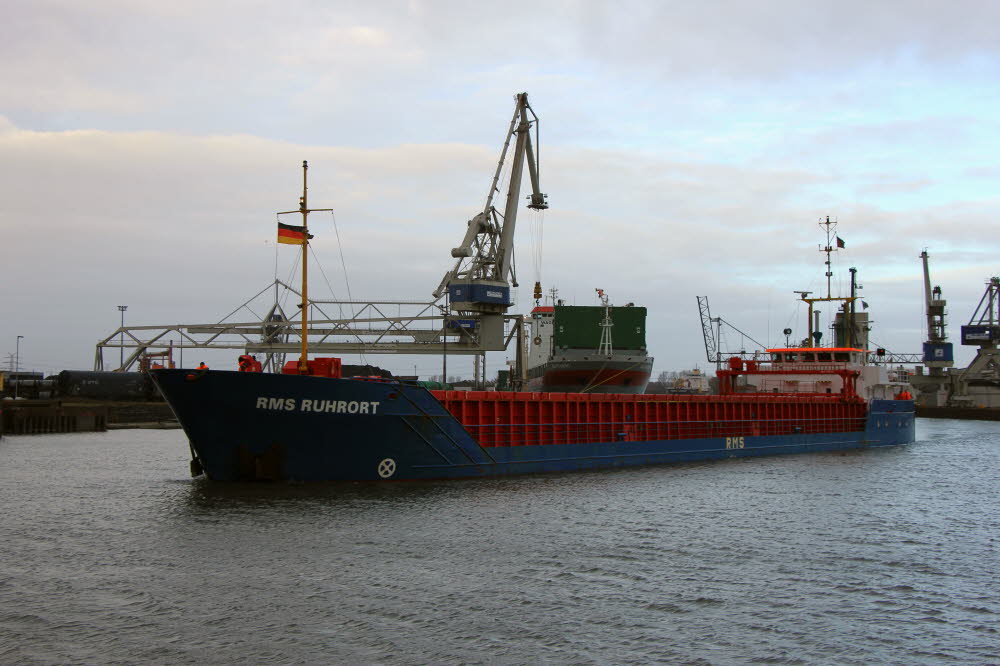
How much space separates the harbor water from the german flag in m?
7.33

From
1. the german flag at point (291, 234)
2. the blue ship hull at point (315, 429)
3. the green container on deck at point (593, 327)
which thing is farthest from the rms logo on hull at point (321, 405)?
the green container on deck at point (593, 327)

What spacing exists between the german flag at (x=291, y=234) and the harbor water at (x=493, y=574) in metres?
7.33

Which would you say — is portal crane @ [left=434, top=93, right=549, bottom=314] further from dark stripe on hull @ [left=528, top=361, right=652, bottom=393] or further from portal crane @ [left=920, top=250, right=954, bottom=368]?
portal crane @ [left=920, top=250, right=954, bottom=368]

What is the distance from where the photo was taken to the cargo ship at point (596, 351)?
203ft

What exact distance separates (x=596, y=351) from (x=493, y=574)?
50123mm

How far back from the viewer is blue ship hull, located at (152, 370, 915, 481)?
2347 cm

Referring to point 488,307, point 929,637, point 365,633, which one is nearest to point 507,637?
point 365,633

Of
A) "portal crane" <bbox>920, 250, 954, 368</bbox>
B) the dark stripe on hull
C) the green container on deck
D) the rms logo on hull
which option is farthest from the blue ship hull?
"portal crane" <bbox>920, 250, 954, 368</bbox>

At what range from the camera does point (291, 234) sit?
2588 centimetres

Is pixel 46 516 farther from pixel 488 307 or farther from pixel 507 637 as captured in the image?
pixel 488 307

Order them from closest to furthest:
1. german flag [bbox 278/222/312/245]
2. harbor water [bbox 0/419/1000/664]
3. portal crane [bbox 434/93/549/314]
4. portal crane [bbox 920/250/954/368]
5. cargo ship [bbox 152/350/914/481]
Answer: harbor water [bbox 0/419/1000/664]
cargo ship [bbox 152/350/914/481]
german flag [bbox 278/222/312/245]
portal crane [bbox 434/93/549/314]
portal crane [bbox 920/250/954/368]

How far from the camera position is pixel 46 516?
22000mm

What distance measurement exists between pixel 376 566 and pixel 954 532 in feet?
48.4

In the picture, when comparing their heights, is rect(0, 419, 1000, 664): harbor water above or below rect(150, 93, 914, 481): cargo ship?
below
